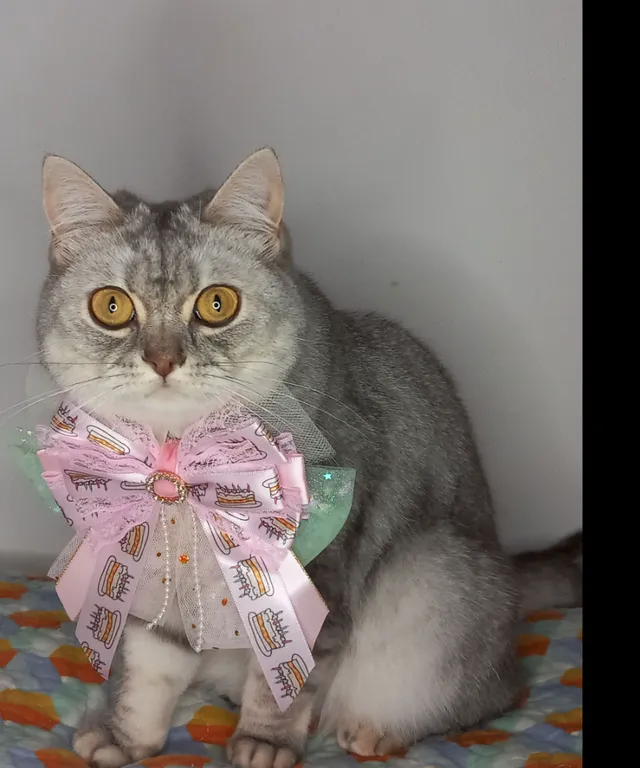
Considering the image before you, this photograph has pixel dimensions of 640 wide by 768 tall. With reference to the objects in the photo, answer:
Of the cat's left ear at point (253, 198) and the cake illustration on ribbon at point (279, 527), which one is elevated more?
the cat's left ear at point (253, 198)

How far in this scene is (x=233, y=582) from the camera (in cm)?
114

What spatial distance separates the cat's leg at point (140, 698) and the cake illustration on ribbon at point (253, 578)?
20 cm

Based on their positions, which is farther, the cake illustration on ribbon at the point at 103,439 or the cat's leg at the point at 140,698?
the cat's leg at the point at 140,698

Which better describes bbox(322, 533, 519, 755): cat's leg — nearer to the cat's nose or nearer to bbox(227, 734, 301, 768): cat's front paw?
bbox(227, 734, 301, 768): cat's front paw

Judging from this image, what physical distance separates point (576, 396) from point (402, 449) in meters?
0.57

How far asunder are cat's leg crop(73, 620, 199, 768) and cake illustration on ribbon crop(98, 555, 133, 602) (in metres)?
0.09

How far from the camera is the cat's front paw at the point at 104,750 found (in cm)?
120

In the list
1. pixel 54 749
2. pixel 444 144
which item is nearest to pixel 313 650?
pixel 54 749

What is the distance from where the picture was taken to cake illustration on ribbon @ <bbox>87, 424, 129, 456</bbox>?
1089mm

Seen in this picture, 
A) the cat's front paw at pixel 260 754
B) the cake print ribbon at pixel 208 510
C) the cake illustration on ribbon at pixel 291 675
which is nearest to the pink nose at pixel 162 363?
the cake print ribbon at pixel 208 510

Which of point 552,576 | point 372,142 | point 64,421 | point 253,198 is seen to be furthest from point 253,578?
point 372,142

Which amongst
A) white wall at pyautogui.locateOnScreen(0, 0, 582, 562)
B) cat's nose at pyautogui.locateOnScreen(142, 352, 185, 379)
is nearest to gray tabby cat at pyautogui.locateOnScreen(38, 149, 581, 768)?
cat's nose at pyautogui.locateOnScreen(142, 352, 185, 379)

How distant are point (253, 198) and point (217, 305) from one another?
17 cm

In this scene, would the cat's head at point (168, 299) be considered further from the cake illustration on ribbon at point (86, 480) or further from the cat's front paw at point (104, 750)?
the cat's front paw at point (104, 750)
